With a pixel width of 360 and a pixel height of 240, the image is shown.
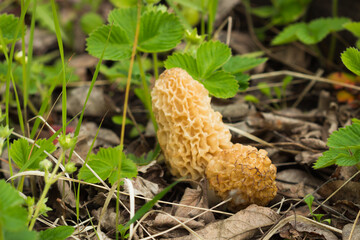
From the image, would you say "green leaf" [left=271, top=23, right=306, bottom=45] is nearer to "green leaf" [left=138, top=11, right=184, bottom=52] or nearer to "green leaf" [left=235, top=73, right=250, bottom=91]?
"green leaf" [left=235, top=73, right=250, bottom=91]

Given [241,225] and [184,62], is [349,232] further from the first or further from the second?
[184,62]

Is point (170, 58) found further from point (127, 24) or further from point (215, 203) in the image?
point (215, 203)

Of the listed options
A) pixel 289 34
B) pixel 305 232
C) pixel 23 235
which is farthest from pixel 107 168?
pixel 289 34

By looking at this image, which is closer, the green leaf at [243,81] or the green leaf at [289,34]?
the green leaf at [243,81]

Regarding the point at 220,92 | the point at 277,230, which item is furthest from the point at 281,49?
the point at 277,230

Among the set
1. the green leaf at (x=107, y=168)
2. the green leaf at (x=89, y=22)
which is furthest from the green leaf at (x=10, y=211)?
the green leaf at (x=89, y=22)

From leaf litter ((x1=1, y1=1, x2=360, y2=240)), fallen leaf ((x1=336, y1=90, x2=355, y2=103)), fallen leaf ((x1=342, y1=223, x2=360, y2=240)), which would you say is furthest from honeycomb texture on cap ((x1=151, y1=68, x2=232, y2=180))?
fallen leaf ((x1=336, y1=90, x2=355, y2=103))

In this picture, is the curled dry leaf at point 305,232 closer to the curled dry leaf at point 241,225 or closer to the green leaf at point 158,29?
the curled dry leaf at point 241,225
